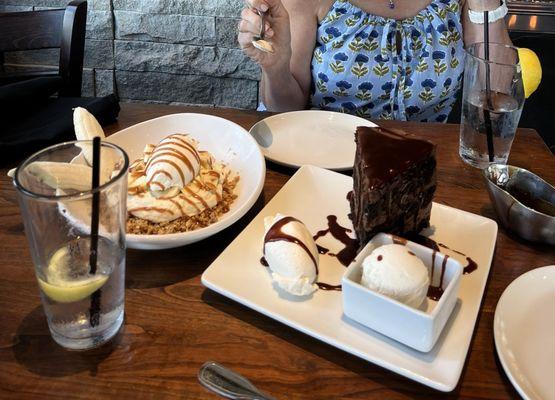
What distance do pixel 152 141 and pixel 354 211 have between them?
60 centimetres

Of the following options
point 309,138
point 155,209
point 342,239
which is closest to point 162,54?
point 309,138

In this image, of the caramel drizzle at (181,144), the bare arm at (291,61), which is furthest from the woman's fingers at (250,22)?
the caramel drizzle at (181,144)

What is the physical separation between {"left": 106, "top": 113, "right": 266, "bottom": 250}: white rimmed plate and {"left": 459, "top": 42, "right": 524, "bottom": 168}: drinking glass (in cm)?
60

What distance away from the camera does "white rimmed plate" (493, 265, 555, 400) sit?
80 centimetres

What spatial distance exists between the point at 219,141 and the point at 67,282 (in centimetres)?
69

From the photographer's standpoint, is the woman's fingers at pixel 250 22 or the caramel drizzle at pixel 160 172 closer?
the caramel drizzle at pixel 160 172

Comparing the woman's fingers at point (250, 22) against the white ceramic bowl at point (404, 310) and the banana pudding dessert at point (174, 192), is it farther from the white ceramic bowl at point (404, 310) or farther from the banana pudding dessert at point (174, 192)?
the white ceramic bowl at point (404, 310)

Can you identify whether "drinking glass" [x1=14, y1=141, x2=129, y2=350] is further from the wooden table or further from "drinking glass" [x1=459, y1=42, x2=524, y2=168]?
"drinking glass" [x1=459, y1=42, x2=524, y2=168]

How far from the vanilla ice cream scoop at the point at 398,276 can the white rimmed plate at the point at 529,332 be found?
15 centimetres

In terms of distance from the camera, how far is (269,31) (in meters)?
1.58

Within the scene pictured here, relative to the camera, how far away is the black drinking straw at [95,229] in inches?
29.6

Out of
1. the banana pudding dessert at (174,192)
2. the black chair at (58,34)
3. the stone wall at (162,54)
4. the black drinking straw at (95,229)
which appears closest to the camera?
the black drinking straw at (95,229)

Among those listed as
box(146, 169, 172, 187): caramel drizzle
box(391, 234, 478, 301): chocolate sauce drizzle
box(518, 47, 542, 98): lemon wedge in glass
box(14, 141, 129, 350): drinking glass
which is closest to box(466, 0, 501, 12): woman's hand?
box(518, 47, 542, 98): lemon wedge in glass

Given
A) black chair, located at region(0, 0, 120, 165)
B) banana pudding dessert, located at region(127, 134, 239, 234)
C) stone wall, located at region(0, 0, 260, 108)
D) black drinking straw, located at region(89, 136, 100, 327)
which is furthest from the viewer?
stone wall, located at region(0, 0, 260, 108)
